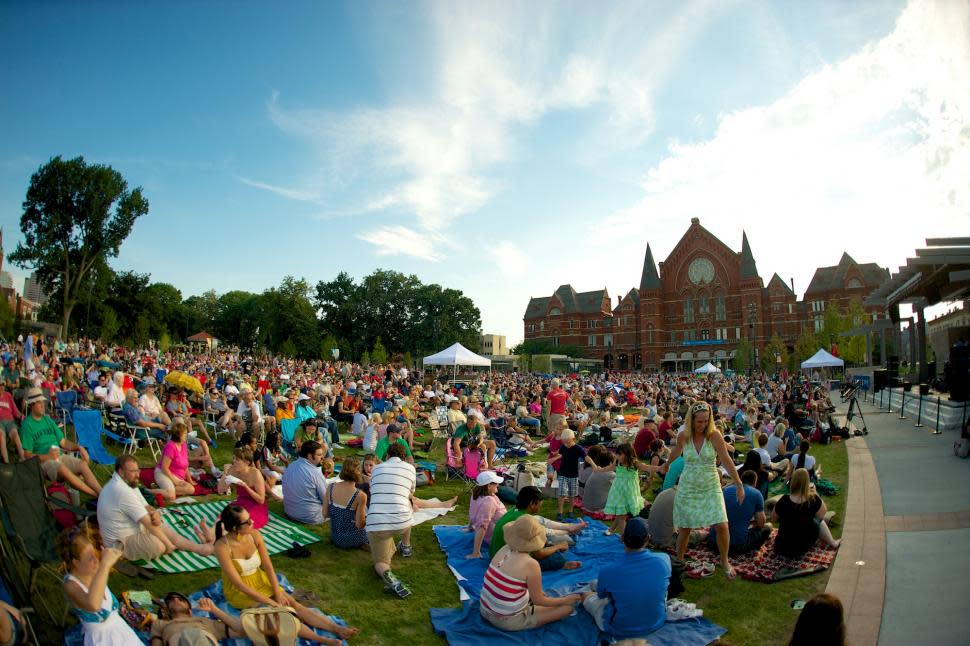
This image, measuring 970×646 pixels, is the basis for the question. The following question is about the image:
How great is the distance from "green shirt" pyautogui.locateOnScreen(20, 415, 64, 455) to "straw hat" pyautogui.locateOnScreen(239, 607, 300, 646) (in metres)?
4.98

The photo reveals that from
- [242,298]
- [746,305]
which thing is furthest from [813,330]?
[242,298]

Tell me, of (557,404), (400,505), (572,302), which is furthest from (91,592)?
(572,302)

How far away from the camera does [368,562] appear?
20.0ft

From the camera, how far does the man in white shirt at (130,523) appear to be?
504cm

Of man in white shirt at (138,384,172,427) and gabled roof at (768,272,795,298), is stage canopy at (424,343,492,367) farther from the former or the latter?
gabled roof at (768,272,795,298)

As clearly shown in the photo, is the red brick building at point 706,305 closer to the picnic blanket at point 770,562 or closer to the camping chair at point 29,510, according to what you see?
the picnic blanket at point 770,562

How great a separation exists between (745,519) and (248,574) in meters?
4.88

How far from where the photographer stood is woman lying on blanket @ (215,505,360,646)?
Answer: 13.8 ft

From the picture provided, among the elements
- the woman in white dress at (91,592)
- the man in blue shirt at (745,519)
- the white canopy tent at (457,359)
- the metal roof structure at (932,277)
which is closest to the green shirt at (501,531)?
the man in blue shirt at (745,519)

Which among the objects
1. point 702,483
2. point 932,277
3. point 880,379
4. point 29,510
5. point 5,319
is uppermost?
point 5,319

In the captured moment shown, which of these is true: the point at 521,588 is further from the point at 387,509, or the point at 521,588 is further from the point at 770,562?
the point at 770,562

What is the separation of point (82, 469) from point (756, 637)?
7305 millimetres

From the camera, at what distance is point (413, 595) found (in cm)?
541

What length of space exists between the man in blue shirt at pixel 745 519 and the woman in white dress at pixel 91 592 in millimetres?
5388
